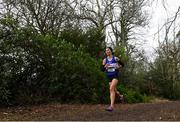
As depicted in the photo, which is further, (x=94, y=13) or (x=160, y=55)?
(x=160, y=55)

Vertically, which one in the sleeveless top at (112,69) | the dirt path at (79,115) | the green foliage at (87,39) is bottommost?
the dirt path at (79,115)

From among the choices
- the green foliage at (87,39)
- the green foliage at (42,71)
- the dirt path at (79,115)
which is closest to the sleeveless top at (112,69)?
the dirt path at (79,115)

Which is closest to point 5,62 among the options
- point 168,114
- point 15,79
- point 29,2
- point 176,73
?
point 15,79

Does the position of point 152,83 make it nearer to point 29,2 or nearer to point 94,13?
point 94,13

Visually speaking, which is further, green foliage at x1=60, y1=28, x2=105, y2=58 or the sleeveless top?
green foliage at x1=60, y1=28, x2=105, y2=58

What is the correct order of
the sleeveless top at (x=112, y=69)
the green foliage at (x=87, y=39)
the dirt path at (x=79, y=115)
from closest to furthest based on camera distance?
the dirt path at (x=79, y=115) → the sleeveless top at (x=112, y=69) → the green foliage at (x=87, y=39)

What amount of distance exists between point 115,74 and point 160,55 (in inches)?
1586

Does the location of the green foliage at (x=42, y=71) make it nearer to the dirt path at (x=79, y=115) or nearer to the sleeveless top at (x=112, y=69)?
the dirt path at (x=79, y=115)

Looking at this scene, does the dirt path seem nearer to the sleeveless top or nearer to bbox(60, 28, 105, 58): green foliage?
the sleeveless top

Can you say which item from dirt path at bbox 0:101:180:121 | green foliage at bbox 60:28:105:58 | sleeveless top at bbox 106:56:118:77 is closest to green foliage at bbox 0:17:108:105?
dirt path at bbox 0:101:180:121

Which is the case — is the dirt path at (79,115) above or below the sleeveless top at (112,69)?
below

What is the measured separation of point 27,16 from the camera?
36.8 meters

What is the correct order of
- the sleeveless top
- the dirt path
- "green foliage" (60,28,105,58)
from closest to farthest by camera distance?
the dirt path < the sleeveless top < "green foliage" (60,28,105,58)

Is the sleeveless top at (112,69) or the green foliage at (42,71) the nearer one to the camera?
the sleeveless top at (112,69)
